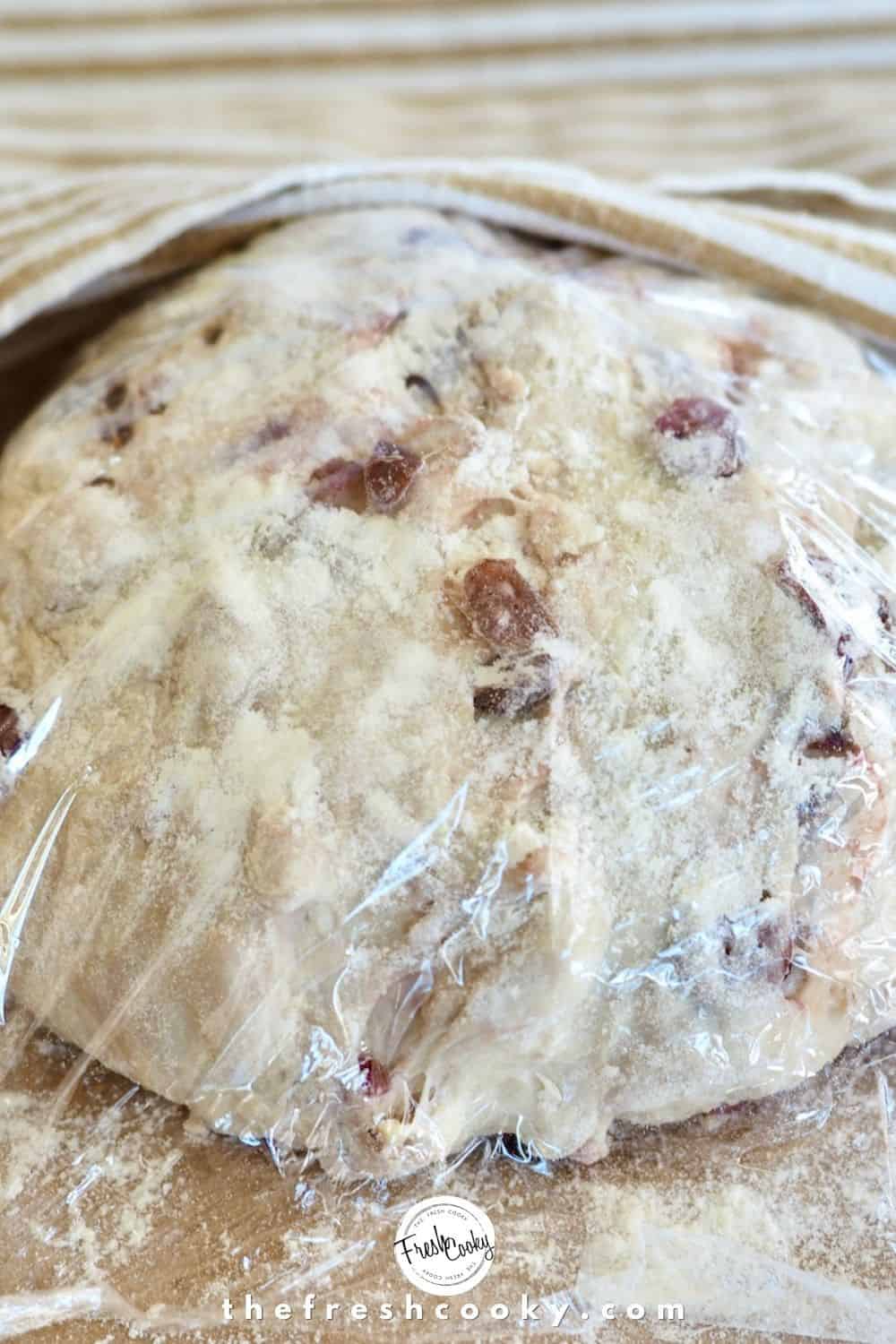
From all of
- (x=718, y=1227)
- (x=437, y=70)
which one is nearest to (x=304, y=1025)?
(x=718, y=1227)

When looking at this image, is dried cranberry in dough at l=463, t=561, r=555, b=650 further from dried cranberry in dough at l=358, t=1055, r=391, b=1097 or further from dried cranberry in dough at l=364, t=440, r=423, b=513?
dried cranberry in dough at l=358, t=1055, r=391, b=1097

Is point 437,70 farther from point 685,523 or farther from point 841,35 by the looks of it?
point 685,523

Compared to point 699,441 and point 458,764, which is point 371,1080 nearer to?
point 458,764

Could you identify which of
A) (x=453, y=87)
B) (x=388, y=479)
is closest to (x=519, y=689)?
(x=388, y=479)

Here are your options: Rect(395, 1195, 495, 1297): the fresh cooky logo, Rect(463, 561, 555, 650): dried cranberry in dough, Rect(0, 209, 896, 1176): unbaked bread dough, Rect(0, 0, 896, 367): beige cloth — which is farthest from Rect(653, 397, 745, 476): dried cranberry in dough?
Rect(395, 1195, 495, 1297): the fresh cooky logo

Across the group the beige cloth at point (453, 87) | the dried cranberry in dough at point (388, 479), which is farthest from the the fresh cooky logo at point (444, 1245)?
the beige cloth at point (453, 87)

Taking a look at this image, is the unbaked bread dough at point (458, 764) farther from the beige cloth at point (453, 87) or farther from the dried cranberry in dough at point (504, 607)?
the beige cloth at point (453, 87)
